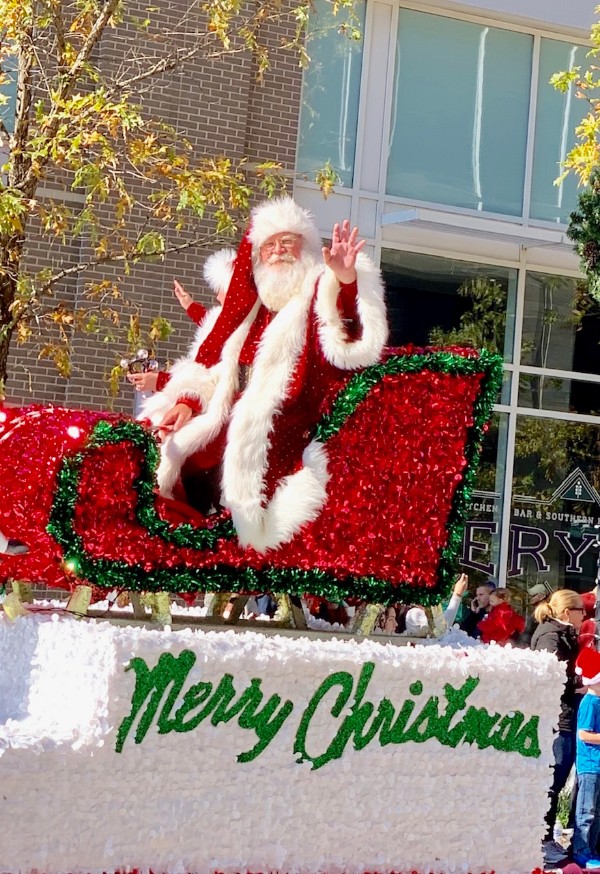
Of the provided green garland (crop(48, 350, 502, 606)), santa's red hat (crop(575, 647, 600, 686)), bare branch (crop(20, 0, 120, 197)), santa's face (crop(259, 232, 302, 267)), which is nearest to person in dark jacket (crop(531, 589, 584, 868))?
santa's red hat (crop(575, 647, 600, 686))

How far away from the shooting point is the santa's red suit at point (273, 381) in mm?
5301

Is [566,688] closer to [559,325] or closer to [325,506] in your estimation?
[325,506]

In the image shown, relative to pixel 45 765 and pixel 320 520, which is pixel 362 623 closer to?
pixel 320 520

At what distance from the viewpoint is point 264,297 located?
5.70 m

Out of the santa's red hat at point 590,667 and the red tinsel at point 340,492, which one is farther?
the santa's red hat at point 590,667

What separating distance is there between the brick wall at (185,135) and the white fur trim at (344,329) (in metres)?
6.26

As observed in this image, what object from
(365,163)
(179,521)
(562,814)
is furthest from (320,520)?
(365,163)

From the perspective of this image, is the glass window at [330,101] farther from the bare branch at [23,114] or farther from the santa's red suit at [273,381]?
the santa's red suit at [273,381]

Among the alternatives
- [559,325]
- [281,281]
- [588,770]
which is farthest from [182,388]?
[559,325]

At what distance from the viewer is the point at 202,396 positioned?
573cm

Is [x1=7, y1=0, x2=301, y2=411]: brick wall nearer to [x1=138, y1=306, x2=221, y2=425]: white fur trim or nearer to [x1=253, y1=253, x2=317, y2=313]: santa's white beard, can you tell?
[x1=138, y1=306, x2=221, y2=425]: white fur trim

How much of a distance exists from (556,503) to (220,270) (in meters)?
8.45

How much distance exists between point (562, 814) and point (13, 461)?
19.0 feet

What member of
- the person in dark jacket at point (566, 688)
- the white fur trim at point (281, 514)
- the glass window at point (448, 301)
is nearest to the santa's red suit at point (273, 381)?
the white fur trim at point (281, 514)
